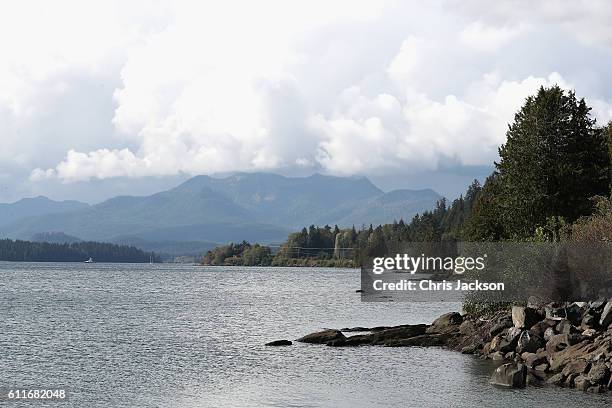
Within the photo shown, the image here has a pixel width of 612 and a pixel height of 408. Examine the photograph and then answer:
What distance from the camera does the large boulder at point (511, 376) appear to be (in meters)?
46.1

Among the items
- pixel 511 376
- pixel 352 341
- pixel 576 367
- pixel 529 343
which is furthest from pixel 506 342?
pixel 352 341

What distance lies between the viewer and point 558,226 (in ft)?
240

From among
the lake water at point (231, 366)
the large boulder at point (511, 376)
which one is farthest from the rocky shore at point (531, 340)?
the lake water at point (231, 366)

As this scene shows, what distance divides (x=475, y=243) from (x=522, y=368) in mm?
34944

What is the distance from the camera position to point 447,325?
71312 millimetres

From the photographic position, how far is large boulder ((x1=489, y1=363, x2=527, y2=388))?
151 feet

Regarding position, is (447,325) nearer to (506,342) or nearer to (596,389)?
(506,342)

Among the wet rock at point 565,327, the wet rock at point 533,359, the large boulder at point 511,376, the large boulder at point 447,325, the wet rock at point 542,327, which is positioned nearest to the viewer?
the large boulder at point 511,376

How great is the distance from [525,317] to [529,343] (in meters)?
3.95

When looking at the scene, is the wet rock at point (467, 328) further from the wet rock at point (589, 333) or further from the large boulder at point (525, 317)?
the wet rock at point (589, 333)

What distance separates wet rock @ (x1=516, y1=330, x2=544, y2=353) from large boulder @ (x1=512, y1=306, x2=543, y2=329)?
2451 mm

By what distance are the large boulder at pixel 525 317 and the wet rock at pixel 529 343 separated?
2.45 metres

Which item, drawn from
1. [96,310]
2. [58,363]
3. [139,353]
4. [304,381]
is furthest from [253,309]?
[304,381]

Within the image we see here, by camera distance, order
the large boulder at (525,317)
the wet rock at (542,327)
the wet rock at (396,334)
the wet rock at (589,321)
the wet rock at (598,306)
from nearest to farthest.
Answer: the wet rock at (589,321)
the wet rock at (598,306)
the wet rock at (542,327)
the large boulder at (525,317)
the wet rock at (396,334)
